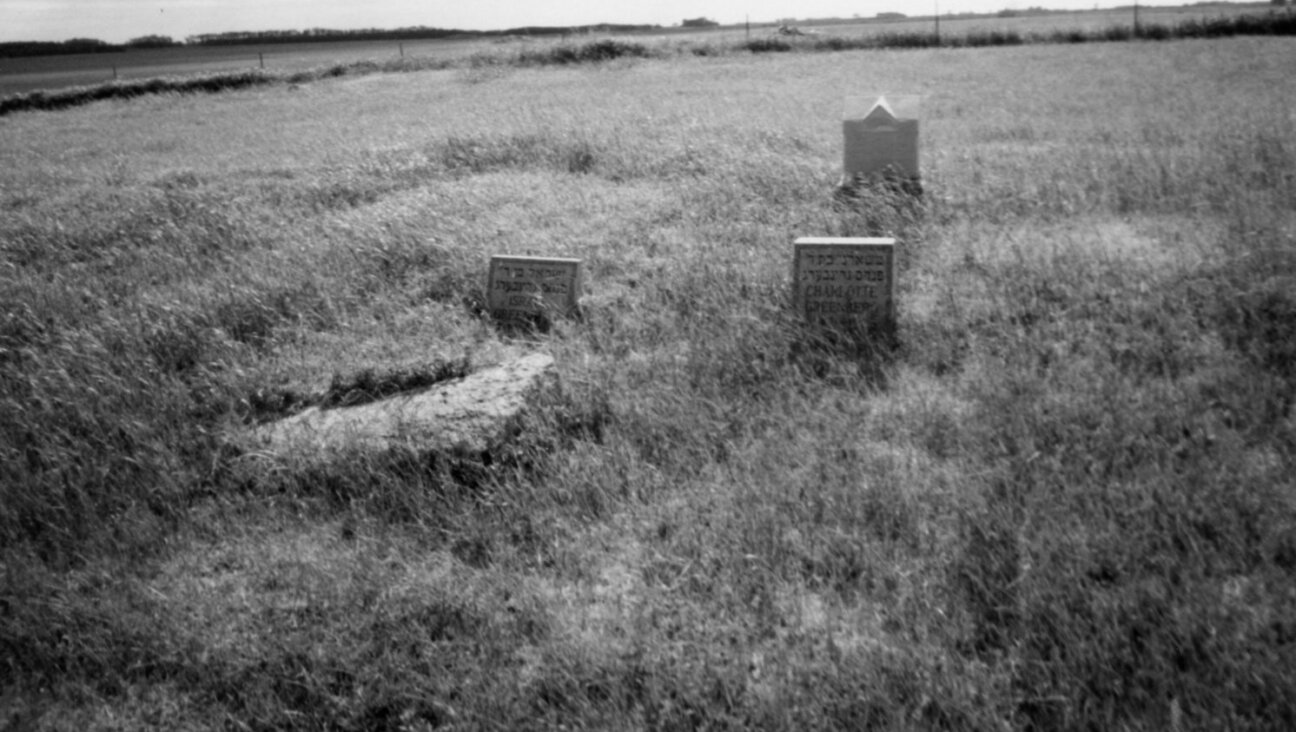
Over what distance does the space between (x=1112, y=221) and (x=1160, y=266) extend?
5.14ft

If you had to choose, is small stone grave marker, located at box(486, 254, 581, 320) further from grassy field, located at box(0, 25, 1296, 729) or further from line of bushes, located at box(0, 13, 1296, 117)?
line of bushes, located at box(0, 13, 1296, 117)

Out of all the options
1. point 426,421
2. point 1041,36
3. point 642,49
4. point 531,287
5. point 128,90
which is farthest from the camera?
point 642,49

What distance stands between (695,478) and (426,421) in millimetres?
1545

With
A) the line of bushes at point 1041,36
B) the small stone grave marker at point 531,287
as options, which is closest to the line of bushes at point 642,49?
the line of bushes at point 1041,36

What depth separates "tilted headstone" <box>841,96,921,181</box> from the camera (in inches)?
365

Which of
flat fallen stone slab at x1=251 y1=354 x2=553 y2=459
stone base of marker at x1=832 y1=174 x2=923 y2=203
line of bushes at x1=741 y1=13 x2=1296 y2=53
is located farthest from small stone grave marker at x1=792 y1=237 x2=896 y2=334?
line of bushes at x1=741 y1=13 x2=1296 y2=53

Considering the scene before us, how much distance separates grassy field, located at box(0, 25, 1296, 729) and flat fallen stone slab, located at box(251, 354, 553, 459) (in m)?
0.13

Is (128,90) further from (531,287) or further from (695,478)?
(695,478)

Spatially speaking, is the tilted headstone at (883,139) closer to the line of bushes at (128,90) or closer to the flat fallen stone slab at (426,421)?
the flat fallen stone slab at (426,421)

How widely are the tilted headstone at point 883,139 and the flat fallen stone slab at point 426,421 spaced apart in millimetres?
5222

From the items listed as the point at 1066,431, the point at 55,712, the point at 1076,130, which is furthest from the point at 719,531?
the point at 1076,130

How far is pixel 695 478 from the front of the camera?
176 inches

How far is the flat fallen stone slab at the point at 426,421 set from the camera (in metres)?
4.84

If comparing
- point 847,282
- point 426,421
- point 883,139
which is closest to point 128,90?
point 883,139
